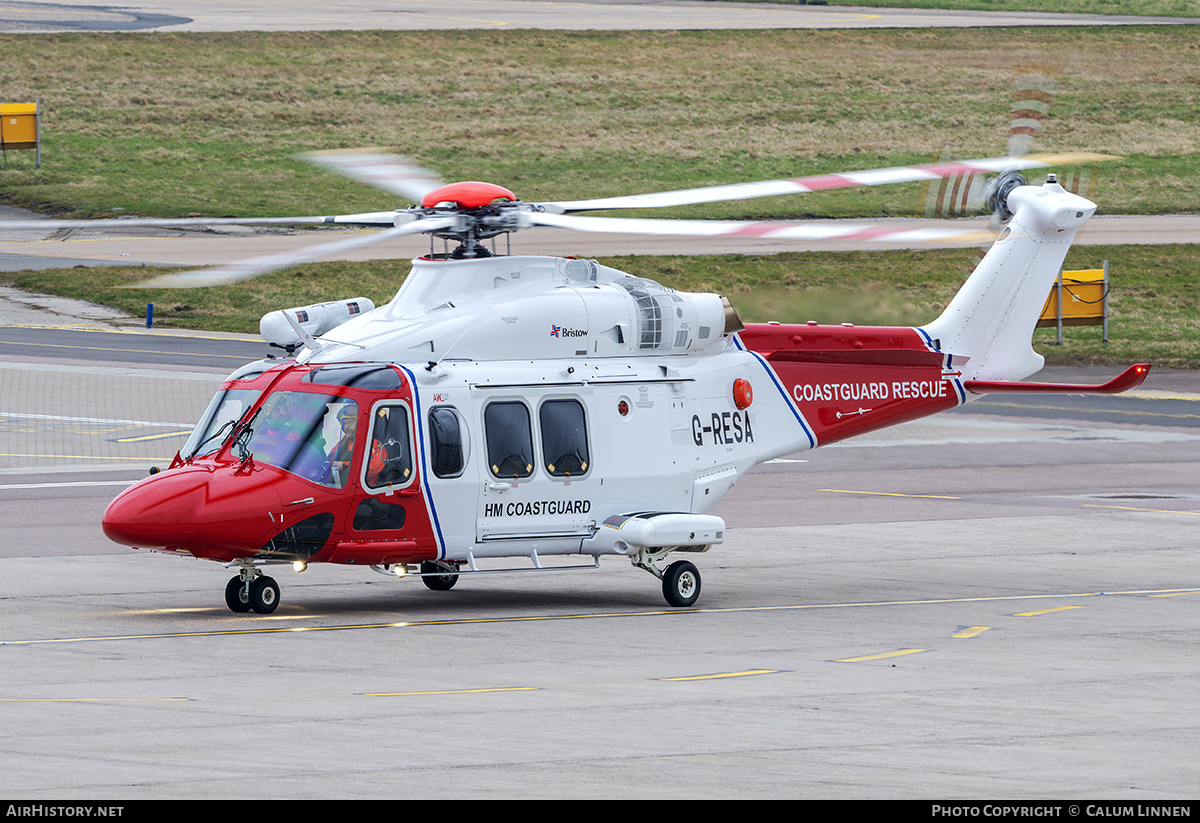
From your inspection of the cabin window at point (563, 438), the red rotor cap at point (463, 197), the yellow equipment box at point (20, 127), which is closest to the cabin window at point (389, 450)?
the cabin window at point (563, 438)

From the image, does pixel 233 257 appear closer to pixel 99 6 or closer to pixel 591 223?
pixel 591 223

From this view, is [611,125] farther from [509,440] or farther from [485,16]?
[509,440]

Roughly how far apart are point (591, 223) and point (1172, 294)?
33658 millimetres

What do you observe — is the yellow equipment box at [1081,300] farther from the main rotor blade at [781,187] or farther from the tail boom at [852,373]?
the main rotor blade at [781,187]

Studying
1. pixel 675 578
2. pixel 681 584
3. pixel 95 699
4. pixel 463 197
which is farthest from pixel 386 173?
pixel 95 699

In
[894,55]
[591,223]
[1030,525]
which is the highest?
[894,55]

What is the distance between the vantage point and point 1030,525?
82.4 feet

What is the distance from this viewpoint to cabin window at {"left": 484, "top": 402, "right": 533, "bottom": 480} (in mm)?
A: 18234

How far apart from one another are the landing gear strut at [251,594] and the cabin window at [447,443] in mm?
2127

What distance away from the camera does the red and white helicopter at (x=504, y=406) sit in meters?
16.9

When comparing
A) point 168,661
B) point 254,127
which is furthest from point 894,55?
point 168,661

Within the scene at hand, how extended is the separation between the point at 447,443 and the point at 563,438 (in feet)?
4.60

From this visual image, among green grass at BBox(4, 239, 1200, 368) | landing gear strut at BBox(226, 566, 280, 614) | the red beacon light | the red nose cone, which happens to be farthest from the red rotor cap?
green grass at BBox(4, 239, 1200, 368)

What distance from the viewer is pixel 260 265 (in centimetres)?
1591
